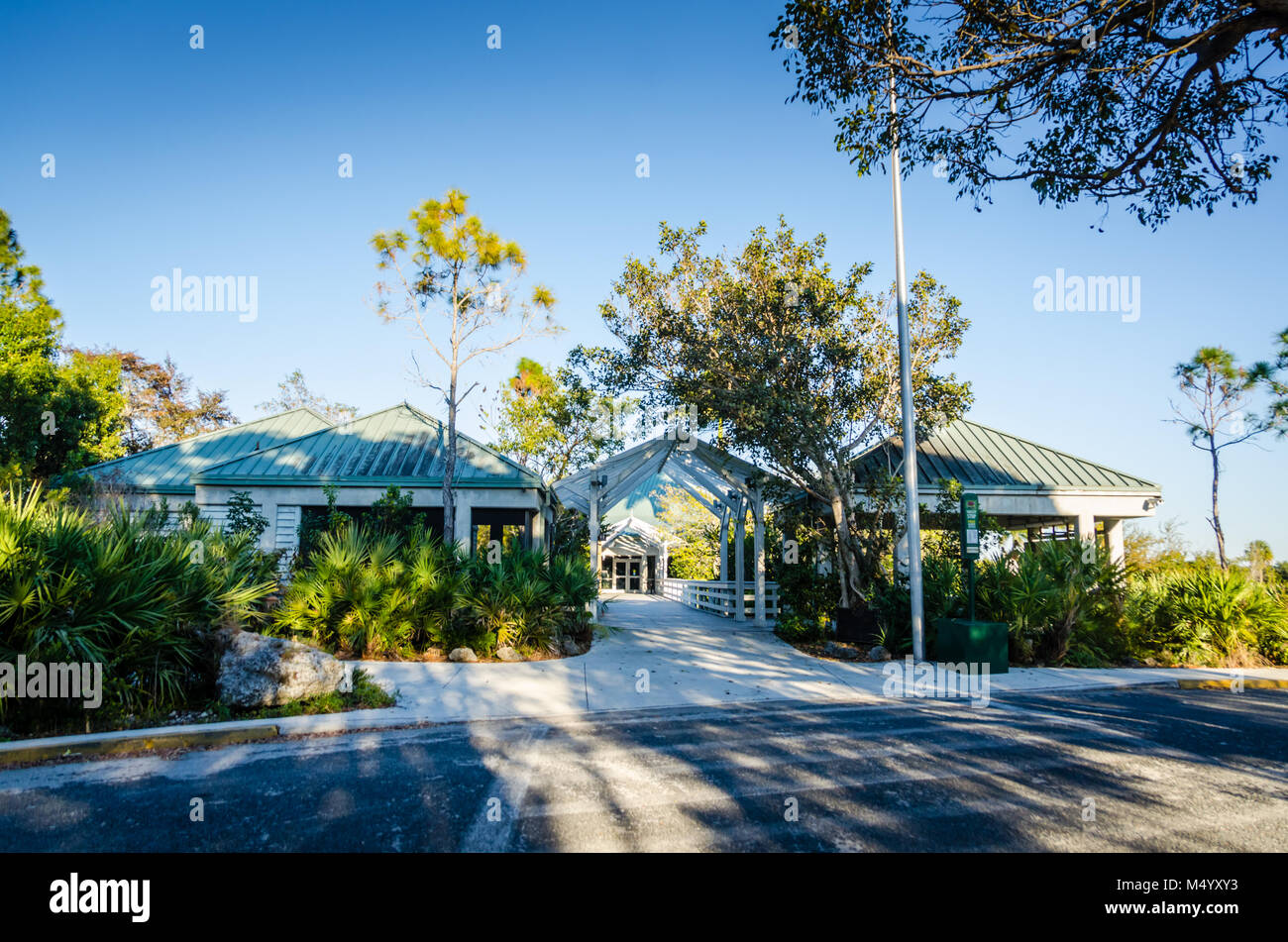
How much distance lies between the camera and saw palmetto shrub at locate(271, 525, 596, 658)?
10.1 meters

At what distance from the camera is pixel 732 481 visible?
16.8m

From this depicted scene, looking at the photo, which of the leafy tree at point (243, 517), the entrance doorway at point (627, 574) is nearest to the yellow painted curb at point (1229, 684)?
the leafy tree at point (243, 517)

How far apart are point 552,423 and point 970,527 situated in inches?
981

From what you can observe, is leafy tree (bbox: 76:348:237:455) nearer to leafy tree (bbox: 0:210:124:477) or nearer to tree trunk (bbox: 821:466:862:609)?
leafy tree (bbox: 0:210:124:477)

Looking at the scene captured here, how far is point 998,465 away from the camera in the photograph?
1805 cm

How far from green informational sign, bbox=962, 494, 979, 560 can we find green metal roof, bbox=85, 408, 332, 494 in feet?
65.0

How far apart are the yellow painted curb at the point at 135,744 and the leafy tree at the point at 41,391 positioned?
2029cm

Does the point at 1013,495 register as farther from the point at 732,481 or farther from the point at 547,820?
the point at 547,820

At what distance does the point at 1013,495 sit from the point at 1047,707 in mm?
10241

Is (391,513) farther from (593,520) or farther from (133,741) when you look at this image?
(133,741)

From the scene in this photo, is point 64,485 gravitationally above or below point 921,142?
below

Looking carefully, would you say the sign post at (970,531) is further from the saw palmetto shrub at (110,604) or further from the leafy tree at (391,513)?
the leafy tree at (391,513)

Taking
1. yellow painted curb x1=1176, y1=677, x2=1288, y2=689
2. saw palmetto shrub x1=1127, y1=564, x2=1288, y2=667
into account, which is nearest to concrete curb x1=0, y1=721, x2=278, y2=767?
yellow painted curb x1=1176, y1=677, x2=1288, y2=689
